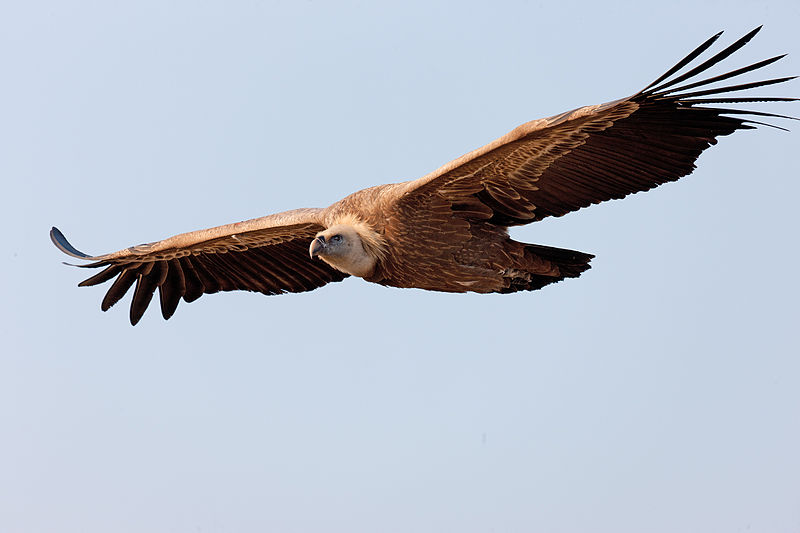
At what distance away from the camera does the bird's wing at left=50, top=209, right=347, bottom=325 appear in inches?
372

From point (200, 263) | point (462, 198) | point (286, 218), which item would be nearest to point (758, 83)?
point (462, 198)

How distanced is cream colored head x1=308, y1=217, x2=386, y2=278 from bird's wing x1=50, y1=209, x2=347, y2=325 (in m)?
0.93

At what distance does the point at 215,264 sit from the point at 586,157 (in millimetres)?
3746

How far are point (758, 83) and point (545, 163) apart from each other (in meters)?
1.74

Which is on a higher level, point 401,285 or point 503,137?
point 503,137

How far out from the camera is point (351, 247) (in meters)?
8.20

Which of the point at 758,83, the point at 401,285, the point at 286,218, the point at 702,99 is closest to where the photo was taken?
the point at 758,83

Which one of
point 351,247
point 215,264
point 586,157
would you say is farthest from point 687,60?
point 215,264

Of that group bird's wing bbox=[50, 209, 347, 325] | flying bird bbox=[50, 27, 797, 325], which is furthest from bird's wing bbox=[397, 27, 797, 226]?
bird's wing bbox=[50, 209, 347, 325]

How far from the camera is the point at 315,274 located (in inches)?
389

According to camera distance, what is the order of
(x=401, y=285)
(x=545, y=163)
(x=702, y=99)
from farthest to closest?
(x=401, y=285), (x=545, y=163), (x=702, y=99)

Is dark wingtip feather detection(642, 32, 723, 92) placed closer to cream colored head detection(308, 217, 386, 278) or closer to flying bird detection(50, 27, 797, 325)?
flying bird detection(50, 27, 797, 325)

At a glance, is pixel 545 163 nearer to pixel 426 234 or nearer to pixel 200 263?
pixel 426 234

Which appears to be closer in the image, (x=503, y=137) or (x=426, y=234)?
(x=503, y=137)
